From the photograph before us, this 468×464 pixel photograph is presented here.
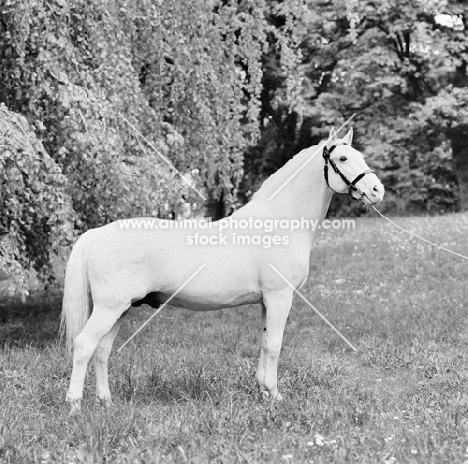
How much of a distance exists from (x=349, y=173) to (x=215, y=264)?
1.19 meters

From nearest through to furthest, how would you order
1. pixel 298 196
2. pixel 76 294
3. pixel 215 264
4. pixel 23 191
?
pixel 76 294
pixel 215 264
pixel 298 196
pixel 23 191

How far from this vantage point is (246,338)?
762 cm

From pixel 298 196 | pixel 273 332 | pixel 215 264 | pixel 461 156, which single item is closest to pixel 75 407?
pixel 215 264

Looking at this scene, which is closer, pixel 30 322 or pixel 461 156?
pixel 30 322

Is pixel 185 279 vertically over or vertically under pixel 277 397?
over

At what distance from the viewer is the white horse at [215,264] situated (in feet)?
15.7

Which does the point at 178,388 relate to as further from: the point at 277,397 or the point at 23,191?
the point at 23,191

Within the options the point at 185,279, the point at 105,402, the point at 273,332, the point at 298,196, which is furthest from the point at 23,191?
the point at 273,332

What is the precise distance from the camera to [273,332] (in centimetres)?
503

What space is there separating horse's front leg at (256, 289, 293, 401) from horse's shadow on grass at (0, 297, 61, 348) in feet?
10.3

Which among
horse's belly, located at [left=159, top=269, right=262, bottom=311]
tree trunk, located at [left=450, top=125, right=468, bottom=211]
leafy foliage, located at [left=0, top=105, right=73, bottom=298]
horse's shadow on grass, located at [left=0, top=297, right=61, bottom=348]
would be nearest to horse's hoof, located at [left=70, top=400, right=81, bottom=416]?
horse's belly, located at [left=159, top=269, right=262, bottom=311]

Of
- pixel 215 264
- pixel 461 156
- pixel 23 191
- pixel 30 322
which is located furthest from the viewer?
pixel 461 156

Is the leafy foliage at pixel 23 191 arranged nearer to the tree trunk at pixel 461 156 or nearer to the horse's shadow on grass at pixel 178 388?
the horse's shadow on grass at pixel 178 388

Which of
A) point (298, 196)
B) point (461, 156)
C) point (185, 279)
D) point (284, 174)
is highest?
point (284, 174)
